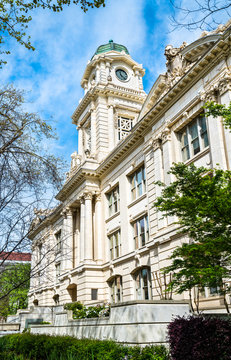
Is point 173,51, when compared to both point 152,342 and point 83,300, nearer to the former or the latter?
point 152,342

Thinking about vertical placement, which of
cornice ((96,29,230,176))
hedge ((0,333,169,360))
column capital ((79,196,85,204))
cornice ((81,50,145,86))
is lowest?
hedge ((0,333,169,360))

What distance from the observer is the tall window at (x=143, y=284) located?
83.0 feet

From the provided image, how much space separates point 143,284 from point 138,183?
775cm

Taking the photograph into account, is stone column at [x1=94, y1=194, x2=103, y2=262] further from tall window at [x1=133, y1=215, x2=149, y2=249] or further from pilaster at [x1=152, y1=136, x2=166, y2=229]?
pilaster at [x1=152, y1=136, x2=166, y2=229]

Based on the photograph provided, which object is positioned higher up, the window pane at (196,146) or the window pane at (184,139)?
the window pane at (184,139)

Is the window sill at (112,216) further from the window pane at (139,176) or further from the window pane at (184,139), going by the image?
the window pane at (184,139)

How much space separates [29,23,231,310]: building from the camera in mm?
19500

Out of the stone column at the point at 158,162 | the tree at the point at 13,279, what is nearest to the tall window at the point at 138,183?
the stone column at the point at 158,162

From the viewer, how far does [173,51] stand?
2359 centimetres

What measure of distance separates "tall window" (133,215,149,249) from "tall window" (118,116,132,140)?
43.0ft

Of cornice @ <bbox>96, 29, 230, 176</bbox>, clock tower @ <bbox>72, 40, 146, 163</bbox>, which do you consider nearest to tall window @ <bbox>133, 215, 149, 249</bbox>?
cornice @ <bbox>96, 29, 230, 176</bbox>

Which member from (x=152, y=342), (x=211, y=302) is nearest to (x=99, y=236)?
(x=211, y=302)

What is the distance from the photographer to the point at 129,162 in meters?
29.9

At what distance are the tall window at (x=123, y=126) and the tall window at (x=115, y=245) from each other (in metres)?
11.7
